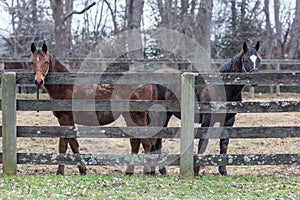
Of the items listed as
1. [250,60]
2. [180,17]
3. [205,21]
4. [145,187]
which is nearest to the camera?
[145,187]

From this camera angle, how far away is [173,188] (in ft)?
15.2

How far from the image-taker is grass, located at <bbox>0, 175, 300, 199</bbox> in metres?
4.27

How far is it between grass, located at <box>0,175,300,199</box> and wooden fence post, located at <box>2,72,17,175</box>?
0.20 m

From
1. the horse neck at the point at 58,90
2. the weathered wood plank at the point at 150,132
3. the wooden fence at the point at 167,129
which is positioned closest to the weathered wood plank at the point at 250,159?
the wooden fence at the point at 167,129

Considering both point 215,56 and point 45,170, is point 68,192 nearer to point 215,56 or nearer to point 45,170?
point 45,170

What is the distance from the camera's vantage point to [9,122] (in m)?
5.15

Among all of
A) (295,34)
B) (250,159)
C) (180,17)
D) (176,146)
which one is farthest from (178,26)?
(250,159)

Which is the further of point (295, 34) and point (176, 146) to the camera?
point (295, 34)

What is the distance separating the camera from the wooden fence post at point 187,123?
509cm

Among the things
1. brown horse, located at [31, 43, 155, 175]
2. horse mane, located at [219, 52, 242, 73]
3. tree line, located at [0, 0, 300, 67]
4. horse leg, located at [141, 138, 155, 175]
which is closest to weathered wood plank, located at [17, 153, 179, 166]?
brown horse, located at [31, 43, 155, 175]

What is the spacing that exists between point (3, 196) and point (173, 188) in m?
1.92

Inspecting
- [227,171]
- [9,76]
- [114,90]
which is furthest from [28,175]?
[227,171]

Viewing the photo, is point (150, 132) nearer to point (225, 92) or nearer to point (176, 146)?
point (225, 92)

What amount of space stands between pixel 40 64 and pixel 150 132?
1.79 metres
